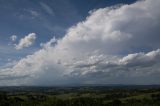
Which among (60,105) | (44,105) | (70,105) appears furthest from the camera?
(70,105)

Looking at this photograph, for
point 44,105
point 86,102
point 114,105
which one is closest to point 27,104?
point 44,105

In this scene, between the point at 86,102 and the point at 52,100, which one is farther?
the point at 86,102

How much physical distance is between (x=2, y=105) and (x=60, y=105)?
37.6 meters

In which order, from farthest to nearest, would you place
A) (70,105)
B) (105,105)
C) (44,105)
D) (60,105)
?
(105,105), (70,105), (60,105), (44,105)

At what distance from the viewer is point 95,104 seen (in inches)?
6811

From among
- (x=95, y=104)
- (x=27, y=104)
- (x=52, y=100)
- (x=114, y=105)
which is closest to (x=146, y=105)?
(x=114, y=105)

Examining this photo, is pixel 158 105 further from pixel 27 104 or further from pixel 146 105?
pixel 27 104

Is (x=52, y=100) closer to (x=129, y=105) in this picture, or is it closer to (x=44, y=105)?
(x=44, y=105)

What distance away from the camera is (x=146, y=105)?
6614 inches

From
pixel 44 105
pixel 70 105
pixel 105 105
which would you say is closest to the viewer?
pixel 44 105

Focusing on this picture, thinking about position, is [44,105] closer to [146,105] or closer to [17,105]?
[17,105]

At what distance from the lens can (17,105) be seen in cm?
15812

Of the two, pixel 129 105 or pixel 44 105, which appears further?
pixel 129 105

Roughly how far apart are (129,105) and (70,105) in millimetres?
42698
